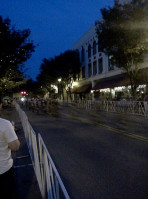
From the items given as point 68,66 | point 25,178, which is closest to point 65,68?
point 68,66

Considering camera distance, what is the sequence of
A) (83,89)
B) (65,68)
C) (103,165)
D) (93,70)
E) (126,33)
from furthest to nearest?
1. (65,68)
2. (83,89)
3. (93,70)
4. (126,33)
5. (103,165)

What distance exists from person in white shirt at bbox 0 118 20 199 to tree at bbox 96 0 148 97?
19889 millimetres

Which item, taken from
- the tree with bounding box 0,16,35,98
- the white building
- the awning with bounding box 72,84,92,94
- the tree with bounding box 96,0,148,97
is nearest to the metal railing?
the tree with bounding box 96,0,148,97

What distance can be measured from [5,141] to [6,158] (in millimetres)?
216

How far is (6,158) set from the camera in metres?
2.92

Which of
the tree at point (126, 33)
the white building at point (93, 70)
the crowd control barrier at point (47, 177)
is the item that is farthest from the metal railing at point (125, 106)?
the crowd control barrier at point (47, 177)

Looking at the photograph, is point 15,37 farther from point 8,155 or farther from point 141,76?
point 8,155

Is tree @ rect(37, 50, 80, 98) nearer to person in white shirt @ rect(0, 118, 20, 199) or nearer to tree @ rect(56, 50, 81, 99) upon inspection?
tree @ rect(56, 50, 81, 99)

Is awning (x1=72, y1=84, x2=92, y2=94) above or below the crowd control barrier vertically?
above

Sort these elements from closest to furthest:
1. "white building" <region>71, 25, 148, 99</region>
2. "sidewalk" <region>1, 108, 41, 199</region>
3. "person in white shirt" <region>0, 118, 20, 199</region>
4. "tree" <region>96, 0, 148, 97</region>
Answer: "person in white shirt" <region>0, 118, 20, 199</region>
"sidewalk" <region>1, 108, 41, 199</region>
"tree" <region>96, 0, 148, 97</region>
"white building" <region>71, 25, 148, 99</region>

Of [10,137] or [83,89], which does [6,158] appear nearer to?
[10,137]

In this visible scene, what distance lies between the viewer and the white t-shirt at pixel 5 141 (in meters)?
2.81

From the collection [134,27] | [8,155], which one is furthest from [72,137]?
[134,27]

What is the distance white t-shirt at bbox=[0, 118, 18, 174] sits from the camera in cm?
281
